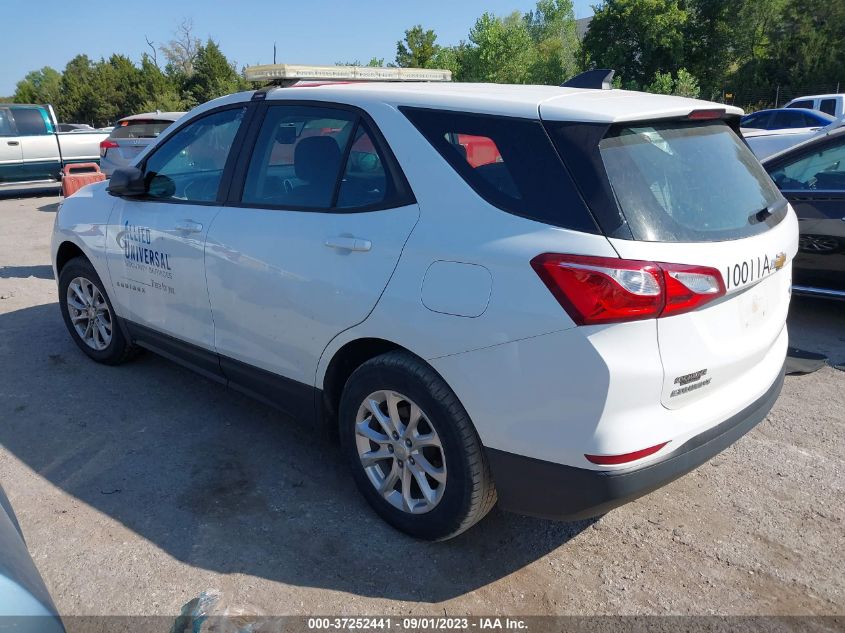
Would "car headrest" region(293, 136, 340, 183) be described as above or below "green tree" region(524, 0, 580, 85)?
below

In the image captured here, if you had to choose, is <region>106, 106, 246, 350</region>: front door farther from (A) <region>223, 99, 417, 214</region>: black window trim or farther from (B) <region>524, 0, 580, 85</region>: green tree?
(B) <region>524, 0, 580, 85</region>: green tree

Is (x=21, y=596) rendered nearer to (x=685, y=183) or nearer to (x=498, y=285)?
(x=498, y=285)

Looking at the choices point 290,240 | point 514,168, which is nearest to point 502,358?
point 514,168

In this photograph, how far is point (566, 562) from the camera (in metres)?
2.89

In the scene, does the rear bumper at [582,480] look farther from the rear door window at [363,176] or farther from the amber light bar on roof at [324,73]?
the amber light bar on roof at [324,73]

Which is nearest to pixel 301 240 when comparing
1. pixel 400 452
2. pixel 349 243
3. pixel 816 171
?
pixel 349 243

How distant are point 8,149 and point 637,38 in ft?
109

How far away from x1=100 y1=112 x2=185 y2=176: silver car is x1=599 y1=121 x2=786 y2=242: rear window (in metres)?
11.0

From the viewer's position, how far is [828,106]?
20828 mm

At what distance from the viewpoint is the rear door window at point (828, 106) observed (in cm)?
2059

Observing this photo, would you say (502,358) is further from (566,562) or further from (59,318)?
(59,318)

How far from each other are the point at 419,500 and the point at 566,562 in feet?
2.19

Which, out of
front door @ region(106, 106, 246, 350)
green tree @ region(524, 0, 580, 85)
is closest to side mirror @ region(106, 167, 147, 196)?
front door @ region(106, 106, 246, 350)

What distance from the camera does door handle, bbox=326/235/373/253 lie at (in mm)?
2873
